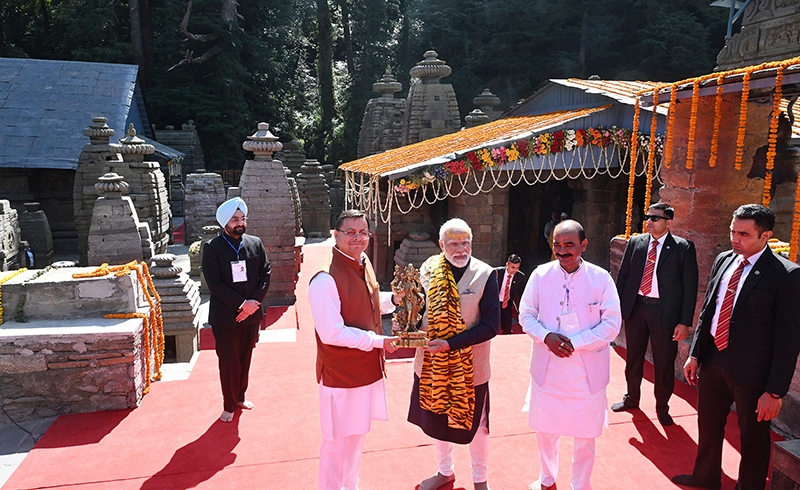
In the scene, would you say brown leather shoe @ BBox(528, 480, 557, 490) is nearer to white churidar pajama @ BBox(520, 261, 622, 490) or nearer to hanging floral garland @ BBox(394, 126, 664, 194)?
white churidar pajama @ BBox(520, 261, 622, 490)

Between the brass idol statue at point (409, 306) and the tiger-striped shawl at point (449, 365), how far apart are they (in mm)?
114

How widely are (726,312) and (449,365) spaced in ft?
5.97

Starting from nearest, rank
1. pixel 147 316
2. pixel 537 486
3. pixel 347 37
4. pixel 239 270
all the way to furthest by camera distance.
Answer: pixel 537 486, pixel 239 270, pixel 147 316, pixel 347 37

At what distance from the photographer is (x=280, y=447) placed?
4355mm

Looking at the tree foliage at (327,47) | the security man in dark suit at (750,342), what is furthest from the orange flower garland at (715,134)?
the tree foliage at (327,47)

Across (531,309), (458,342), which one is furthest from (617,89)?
(458,342)

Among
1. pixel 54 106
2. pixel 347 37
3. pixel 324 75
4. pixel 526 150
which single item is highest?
pixel 347 37

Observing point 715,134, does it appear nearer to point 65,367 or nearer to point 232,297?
point 232,297

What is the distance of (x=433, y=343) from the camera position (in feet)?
11.0

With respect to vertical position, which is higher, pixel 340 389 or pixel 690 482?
pixel 340 389

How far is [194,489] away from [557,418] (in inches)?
98.3

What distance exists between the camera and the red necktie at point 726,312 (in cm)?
353

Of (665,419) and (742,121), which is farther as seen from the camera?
(742,121)

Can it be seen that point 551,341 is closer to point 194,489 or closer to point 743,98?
point 194,489
